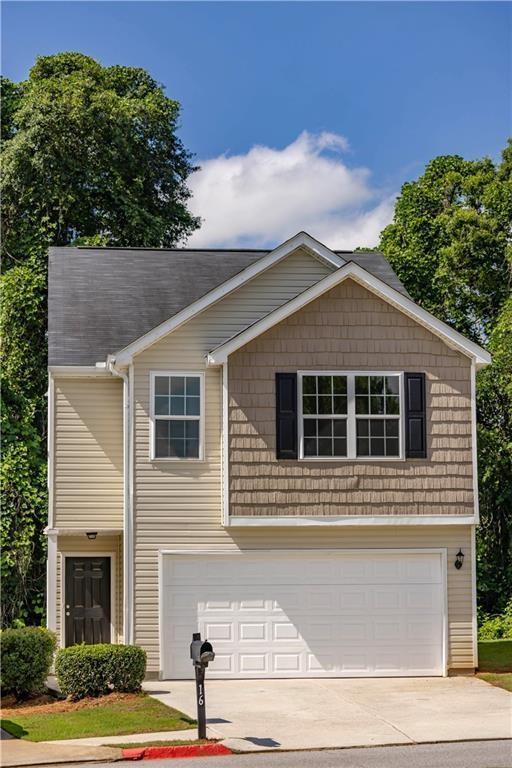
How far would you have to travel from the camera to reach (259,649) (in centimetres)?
1967

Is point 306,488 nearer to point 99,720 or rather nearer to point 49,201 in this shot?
point 99,720

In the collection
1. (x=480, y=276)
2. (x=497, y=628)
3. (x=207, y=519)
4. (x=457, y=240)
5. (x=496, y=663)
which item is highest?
(x=457, y=240)

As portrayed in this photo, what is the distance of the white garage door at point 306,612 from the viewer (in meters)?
19.6

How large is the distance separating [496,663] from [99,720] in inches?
365

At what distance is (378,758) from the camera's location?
1267 centimetres

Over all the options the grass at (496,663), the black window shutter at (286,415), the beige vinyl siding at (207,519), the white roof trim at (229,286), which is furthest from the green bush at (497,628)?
the white roof trim at (229,286)

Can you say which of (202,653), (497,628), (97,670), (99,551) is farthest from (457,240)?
(202,653)

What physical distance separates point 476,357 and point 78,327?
7.56m

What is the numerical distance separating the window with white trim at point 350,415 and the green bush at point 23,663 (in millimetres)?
5454

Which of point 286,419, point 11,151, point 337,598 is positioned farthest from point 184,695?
point 11,151

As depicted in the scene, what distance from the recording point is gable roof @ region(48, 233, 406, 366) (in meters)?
21.4

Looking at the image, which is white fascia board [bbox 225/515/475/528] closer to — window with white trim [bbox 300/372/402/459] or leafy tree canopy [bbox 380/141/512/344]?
window with white trim [bbox 300/372/402/459]

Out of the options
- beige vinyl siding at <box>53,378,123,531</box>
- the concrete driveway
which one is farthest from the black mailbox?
beige vinyl siding at <box>53,378,123,531</box>

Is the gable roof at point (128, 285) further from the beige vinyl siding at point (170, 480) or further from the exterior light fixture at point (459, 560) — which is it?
the exterior light fixture at point (459, 560)
